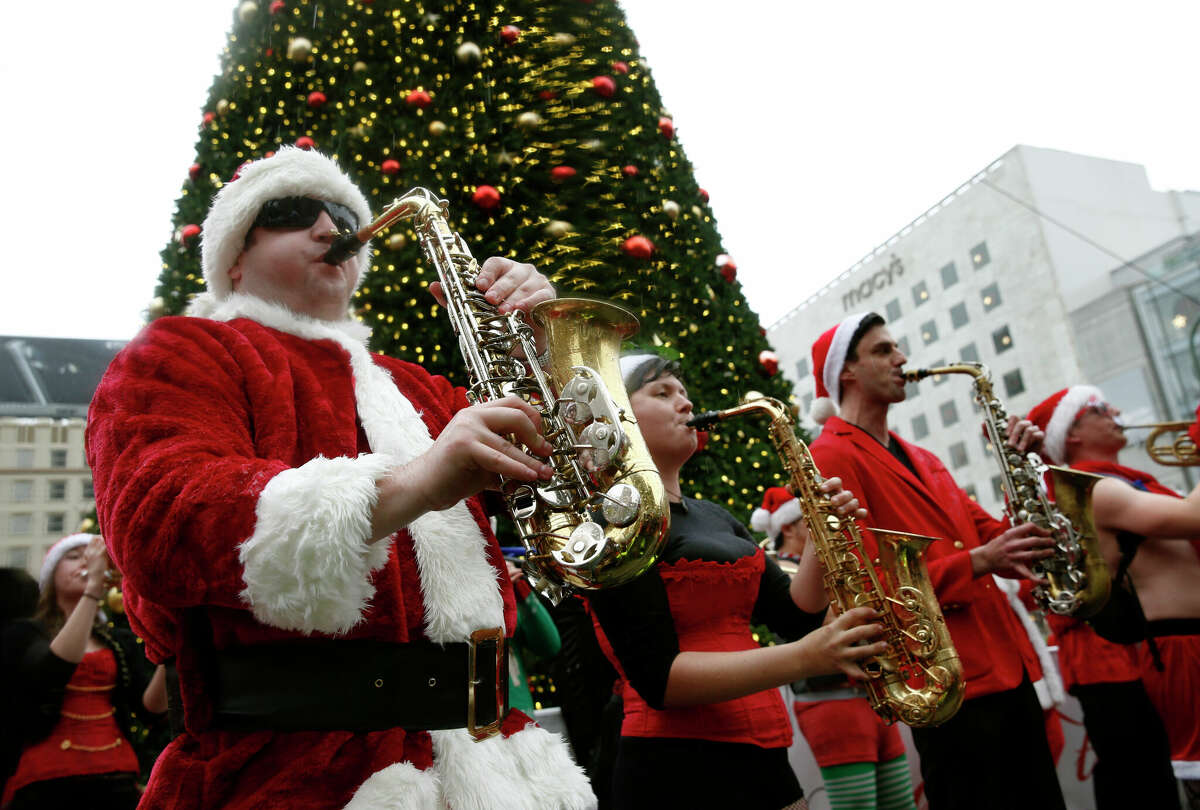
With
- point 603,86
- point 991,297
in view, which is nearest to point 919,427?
point 991,297

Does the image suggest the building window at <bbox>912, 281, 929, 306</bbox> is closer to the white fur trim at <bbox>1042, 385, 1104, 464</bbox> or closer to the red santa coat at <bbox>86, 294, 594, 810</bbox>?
the white fur trim at <bbox>1042, 385, 1104, 464</bbox>

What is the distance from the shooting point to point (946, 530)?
3.20 meters

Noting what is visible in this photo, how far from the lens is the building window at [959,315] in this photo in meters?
37.5

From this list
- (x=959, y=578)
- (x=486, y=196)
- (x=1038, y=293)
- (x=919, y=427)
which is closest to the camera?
(x=959, y=578)

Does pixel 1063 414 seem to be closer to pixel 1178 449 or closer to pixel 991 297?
pixel 1178 449

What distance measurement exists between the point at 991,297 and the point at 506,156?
114ft

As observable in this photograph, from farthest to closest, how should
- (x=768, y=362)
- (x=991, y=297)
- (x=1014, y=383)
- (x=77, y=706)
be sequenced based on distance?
(x=991, y=297)
(x=1014, y=383)
(x=768, y=362)
(x=77, y=706)

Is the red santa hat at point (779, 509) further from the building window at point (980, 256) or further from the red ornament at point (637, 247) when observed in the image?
the building window at point (980, 256)

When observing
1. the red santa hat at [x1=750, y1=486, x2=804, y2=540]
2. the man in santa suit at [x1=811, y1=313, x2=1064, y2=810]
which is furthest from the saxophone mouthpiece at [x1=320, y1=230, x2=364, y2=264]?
the red santa hat at [x1=750, y1=486, x2=804, y2=540]

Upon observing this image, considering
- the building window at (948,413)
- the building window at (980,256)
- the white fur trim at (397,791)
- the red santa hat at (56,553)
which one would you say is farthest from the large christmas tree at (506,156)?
the building window at (948,413)

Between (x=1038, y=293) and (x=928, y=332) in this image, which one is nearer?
(x=1038, y=293)

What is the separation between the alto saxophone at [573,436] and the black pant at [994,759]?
1.83 m

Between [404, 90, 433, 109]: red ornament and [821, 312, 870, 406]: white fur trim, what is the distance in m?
4.05

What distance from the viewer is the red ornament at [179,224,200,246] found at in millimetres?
6133
